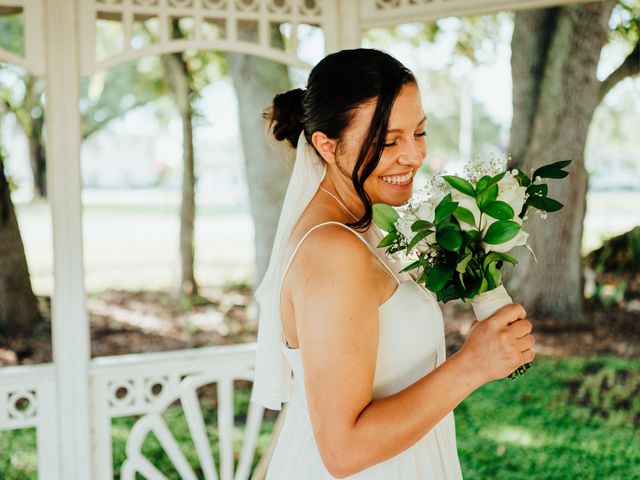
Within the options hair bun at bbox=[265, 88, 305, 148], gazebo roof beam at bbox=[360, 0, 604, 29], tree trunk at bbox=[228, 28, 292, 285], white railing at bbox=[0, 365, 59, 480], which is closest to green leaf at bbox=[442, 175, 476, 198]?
hair bun at bbox=[265, 88, 305, 148]

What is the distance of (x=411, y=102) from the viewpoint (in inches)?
66.4

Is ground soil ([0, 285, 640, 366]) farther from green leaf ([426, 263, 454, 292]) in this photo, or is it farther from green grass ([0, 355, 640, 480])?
green leaf ([426, 263, 454, 292])

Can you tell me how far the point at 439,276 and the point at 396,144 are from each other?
0.33 metres

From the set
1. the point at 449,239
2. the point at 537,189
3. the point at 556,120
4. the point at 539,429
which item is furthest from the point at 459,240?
the point at 556,120

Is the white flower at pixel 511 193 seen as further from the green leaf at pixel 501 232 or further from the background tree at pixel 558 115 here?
the background tree at pixel 558 115

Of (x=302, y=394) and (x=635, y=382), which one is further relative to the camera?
(x=635, y=382)

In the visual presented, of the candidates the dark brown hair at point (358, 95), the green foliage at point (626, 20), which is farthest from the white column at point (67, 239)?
the green foliage at point (626, 20)

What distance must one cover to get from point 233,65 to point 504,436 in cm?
409

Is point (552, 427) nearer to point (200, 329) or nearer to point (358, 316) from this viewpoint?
point (200, 329)

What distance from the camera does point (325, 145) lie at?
5.68 feet

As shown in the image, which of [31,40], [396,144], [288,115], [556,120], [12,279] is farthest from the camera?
[556,120]

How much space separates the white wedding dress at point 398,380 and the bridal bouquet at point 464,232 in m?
0.09

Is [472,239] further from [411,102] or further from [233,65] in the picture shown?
[233,65]

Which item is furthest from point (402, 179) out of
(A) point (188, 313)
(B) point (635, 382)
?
(A) point (188, 313)
